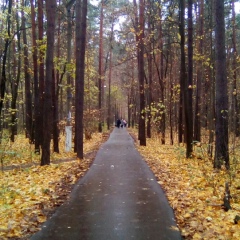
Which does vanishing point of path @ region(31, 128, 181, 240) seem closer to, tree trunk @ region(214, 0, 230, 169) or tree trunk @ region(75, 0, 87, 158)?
tree trunk @ region(214, 0, 230, 169)

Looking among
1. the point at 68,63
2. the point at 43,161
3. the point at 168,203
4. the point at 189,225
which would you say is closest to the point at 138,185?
the point at 168,203

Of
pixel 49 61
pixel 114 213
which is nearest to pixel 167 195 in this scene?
pixel 114 213

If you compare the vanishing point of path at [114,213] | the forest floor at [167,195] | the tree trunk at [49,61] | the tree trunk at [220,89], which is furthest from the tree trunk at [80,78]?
the tree trunk at [220,89]

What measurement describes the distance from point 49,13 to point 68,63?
4420 mm

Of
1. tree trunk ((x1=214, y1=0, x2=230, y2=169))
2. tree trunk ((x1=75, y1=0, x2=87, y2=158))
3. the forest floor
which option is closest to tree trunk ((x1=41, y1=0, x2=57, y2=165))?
the forest floor

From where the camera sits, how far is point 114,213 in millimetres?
5824

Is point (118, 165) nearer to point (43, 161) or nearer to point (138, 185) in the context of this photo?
point (43, 161)

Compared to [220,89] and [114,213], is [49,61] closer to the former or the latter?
[220,89]

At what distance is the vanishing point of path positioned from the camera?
479cm

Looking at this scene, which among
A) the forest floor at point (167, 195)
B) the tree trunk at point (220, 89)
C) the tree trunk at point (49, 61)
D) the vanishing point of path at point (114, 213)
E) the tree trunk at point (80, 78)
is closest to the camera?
the vanishing point of path at point (114, 213)

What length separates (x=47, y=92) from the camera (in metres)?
10.9

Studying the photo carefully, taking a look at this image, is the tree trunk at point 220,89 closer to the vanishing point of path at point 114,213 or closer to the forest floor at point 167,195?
the forest floor at point 167,195

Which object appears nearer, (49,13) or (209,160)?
(49,13)

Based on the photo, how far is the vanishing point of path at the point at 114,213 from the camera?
15.7ft
